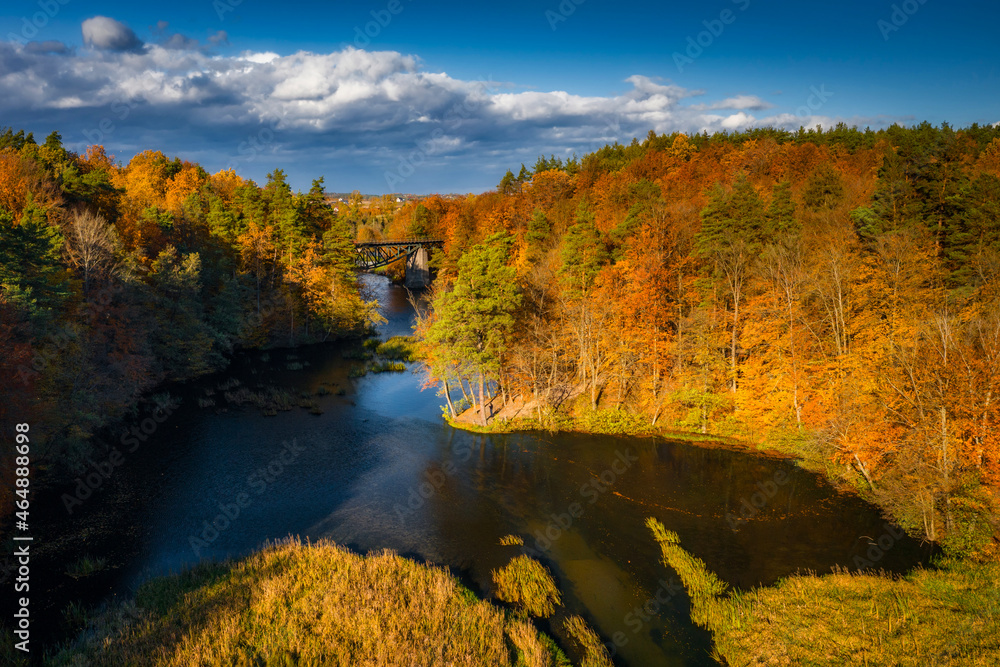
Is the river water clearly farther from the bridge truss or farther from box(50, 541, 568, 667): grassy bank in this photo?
the bridge truss

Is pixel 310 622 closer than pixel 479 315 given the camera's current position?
Yes

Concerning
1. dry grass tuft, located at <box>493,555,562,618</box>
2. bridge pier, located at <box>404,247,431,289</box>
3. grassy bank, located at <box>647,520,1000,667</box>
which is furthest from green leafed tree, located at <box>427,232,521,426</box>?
bridge pier, located at <box>404,247,431,289</box>

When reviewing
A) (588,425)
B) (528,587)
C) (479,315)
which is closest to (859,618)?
(528,587)

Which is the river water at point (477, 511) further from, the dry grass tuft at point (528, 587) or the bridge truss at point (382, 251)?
the bridge truss at point (382, 251)

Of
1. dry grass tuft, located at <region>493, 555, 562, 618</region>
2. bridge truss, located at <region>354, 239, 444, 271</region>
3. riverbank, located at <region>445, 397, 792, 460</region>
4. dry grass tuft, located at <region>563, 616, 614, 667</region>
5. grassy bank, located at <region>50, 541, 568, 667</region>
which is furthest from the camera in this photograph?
bridge truss, located at <region>354, 239, 444, 271</region>

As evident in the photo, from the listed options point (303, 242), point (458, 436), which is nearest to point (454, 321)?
point (458, 436)

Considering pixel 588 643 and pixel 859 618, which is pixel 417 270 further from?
pixel 859 618
